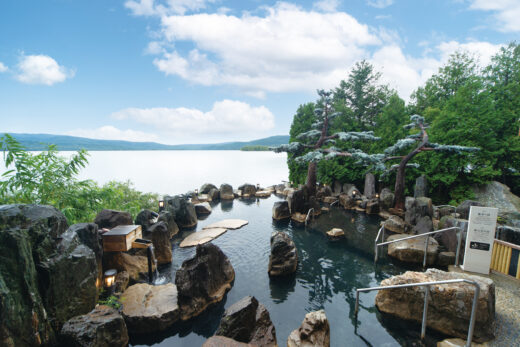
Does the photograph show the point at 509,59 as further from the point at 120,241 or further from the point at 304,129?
the point at 120,241

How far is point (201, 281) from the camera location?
661 centimetres

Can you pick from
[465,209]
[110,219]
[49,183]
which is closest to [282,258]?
[110,219]

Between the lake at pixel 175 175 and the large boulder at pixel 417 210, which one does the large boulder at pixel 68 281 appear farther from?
the large boulder at pixel 417 210

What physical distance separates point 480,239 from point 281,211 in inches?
408

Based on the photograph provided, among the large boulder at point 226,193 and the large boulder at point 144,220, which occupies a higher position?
the large boulder at point 144,220

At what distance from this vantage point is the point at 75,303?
499 centimetres

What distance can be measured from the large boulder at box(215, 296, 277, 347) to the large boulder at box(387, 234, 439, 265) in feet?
22.6

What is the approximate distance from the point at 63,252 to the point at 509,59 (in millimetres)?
28786

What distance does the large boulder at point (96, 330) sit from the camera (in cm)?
420

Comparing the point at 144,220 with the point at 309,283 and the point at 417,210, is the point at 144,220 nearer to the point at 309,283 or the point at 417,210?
the point at 309,283

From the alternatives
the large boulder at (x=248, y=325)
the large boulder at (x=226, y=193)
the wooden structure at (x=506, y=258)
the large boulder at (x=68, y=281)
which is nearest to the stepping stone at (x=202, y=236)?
the large boulder at (x=68, y=281)

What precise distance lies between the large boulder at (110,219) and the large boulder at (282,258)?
586 centimetres

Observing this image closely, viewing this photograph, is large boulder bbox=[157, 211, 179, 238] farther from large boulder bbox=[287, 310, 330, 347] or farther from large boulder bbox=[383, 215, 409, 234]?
large boulder bbox=[383, 215, 409, 234]

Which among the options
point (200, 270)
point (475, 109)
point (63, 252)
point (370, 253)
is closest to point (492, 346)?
point (370, 253)
